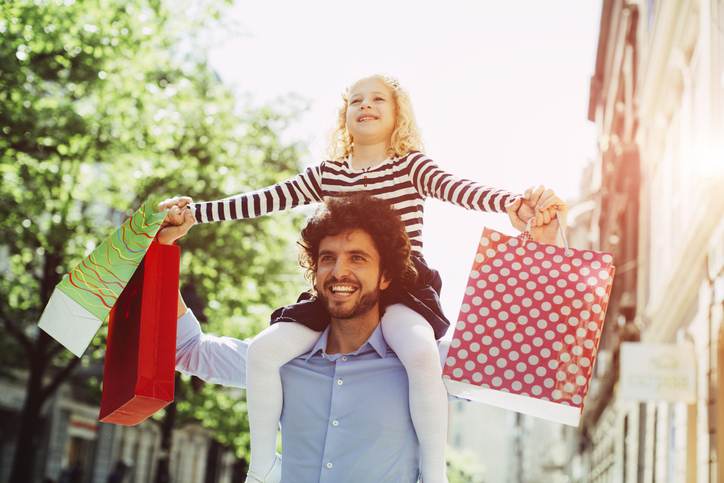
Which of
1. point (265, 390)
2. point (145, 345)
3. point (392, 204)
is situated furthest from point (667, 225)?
point (145, 345)

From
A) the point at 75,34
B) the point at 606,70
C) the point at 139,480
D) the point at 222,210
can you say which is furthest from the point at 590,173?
the point at 222,210

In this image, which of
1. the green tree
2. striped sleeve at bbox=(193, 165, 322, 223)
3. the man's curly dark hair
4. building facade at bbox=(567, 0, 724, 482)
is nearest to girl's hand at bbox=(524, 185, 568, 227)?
the man's curly dark hair

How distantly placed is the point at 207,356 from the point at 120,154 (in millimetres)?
13581

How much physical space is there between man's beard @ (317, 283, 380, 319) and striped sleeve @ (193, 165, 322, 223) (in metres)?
0.46

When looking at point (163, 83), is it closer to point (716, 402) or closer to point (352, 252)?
point (716, 402)

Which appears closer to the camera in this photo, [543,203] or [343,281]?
[543,203]

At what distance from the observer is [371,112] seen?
4.40 meters

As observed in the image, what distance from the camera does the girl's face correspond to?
4395 mm

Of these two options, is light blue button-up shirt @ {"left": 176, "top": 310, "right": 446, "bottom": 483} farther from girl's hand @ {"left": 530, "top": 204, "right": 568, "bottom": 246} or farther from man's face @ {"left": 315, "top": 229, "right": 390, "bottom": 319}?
girl's hand @ {"left": 530, "top": 204, "right": 568, "bottom": 246}

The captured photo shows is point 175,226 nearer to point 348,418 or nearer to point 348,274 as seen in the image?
point 348,274

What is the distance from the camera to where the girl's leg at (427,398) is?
157 inches

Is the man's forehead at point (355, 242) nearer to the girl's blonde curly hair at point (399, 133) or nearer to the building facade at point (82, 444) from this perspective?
the girl's blonde curly hair at point (399, 133)

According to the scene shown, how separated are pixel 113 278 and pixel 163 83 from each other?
1504 centimetres

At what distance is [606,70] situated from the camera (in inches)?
1678
